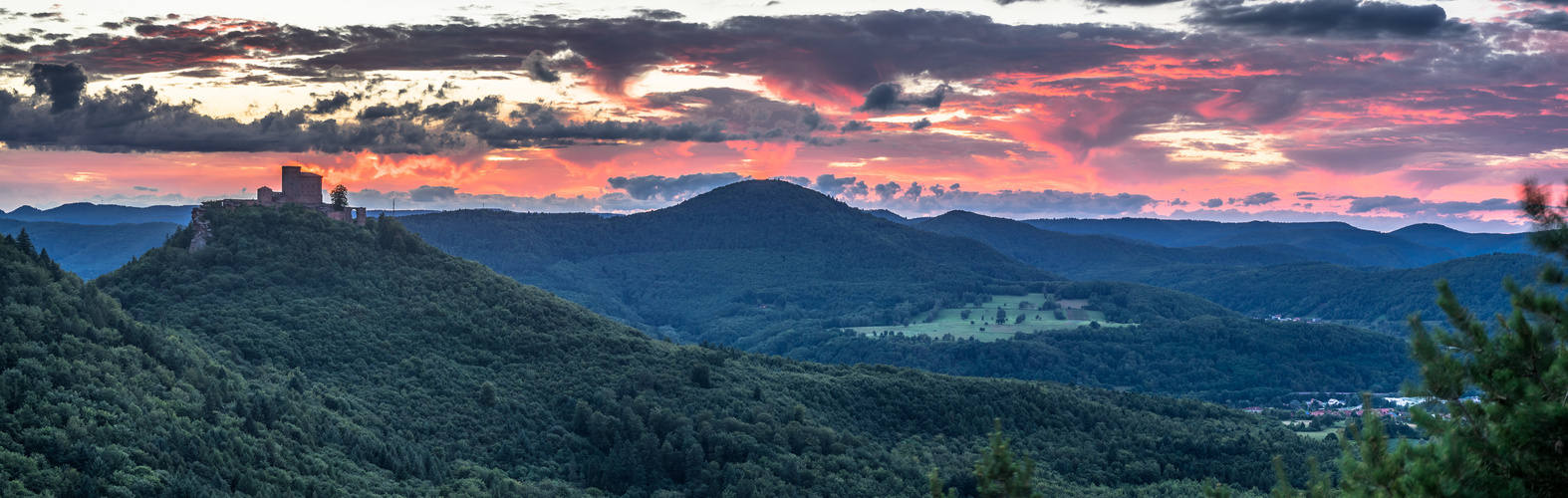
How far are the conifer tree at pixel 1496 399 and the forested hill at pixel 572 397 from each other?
4523cm

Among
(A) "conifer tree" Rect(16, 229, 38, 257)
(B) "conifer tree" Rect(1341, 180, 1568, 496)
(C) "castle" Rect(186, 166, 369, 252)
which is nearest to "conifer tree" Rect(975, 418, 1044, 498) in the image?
(B) "conifer tree" Rect(1341, 180, 1568, 496)

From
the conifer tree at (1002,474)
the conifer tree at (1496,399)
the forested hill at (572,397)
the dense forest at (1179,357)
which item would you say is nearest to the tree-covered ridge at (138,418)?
the forested hill at (572,397)

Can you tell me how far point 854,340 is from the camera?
18738cm

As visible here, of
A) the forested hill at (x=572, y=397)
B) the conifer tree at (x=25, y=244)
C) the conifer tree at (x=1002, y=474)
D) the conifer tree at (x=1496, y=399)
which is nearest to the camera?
the conifer tree at (x=1496, y=399)

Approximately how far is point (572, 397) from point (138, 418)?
32.3 metres

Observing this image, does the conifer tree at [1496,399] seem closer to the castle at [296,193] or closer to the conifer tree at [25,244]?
the conifer tree at [25,244]

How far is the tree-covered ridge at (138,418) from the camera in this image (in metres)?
34.8

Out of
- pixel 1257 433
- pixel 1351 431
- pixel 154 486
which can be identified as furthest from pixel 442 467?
pixel 1257 433

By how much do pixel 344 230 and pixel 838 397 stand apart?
161 ft

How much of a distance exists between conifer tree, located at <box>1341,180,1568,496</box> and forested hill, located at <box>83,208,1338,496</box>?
45235 mm

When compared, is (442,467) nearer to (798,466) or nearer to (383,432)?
(383,432)

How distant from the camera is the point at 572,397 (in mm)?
69000

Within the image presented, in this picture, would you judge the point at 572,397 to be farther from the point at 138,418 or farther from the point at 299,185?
the point at 299,185

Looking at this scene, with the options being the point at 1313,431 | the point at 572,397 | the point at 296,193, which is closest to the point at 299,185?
the point at 296,193
